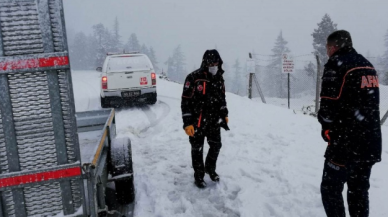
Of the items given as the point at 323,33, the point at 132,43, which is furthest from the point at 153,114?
the point at 132,43

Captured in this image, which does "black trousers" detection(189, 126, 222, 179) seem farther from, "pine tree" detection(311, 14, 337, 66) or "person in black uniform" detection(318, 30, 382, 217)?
"pine tree" detection(311, 14, 337, 66)

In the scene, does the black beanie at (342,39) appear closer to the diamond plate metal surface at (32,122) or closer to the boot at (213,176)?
the diamond plate metal surface at (32,122)

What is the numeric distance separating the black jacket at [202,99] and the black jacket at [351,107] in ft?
6.06

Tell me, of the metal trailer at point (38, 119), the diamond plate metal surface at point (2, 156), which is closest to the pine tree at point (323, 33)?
the metal trailer at point (38, 119)

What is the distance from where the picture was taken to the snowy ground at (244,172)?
3898 millimetres

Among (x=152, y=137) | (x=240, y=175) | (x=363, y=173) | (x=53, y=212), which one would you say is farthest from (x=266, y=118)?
(x=53, y=212)

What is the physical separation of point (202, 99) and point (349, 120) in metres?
2.12

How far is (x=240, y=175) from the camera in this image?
16.1 feet

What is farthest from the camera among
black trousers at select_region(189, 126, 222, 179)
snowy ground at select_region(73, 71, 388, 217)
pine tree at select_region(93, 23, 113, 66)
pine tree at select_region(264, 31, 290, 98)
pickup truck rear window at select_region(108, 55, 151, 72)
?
pine tree at select_region(93, 23, 113, 66)

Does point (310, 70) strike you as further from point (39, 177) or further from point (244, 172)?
point (39, 177)

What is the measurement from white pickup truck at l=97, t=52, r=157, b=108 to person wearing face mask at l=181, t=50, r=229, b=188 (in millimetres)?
6153

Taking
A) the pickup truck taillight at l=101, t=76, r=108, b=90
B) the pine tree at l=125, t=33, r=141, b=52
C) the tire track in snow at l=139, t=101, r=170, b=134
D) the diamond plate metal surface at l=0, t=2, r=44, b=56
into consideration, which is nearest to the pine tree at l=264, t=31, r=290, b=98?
the pine tree at l=125, t=33, r=141, b=52

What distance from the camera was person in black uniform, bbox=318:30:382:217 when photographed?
2639 mm

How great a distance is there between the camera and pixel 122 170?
378 centimetres
